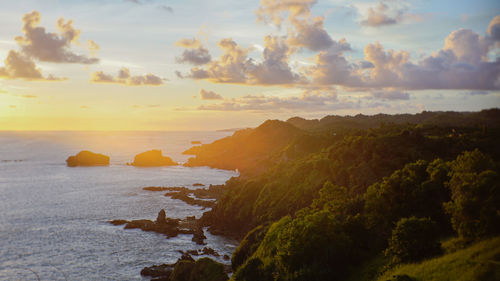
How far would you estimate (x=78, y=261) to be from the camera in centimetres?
7081

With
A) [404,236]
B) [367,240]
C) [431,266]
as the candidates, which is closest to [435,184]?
[367,240]

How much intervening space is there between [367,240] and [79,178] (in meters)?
181

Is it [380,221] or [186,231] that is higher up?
[380,221]

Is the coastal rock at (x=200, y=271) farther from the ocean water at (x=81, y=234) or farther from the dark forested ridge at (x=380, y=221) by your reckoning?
the ocean water at (x=81, y=234)

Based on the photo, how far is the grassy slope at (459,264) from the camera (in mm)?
25442

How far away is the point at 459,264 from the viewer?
27.5 m

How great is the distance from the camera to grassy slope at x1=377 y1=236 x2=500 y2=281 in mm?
25442

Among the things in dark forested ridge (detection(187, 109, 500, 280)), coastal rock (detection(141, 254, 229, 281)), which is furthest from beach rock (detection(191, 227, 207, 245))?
coastal rock (detection(141, 254, 229, 281))

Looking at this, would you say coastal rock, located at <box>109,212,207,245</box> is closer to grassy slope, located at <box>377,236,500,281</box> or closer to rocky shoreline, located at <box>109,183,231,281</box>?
rocky shoreline, located at <box>109,183,231,281</box>

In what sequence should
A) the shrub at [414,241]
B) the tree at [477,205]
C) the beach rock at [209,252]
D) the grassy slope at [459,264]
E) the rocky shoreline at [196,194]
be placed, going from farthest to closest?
the rocky shoreline at [196,194] → the beach rock at [209,252] → the shrub at [414,241] → the tree at [477,205] → the grassy slope at [459,264]

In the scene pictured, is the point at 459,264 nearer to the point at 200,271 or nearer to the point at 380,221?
the point at 380,221

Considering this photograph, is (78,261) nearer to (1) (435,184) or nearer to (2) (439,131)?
(1) (435,184)

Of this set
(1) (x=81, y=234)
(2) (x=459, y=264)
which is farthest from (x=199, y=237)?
(2) (x=459, y=264)

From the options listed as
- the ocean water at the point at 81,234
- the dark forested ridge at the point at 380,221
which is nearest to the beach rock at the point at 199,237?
the ocean water at the point at 81,234
